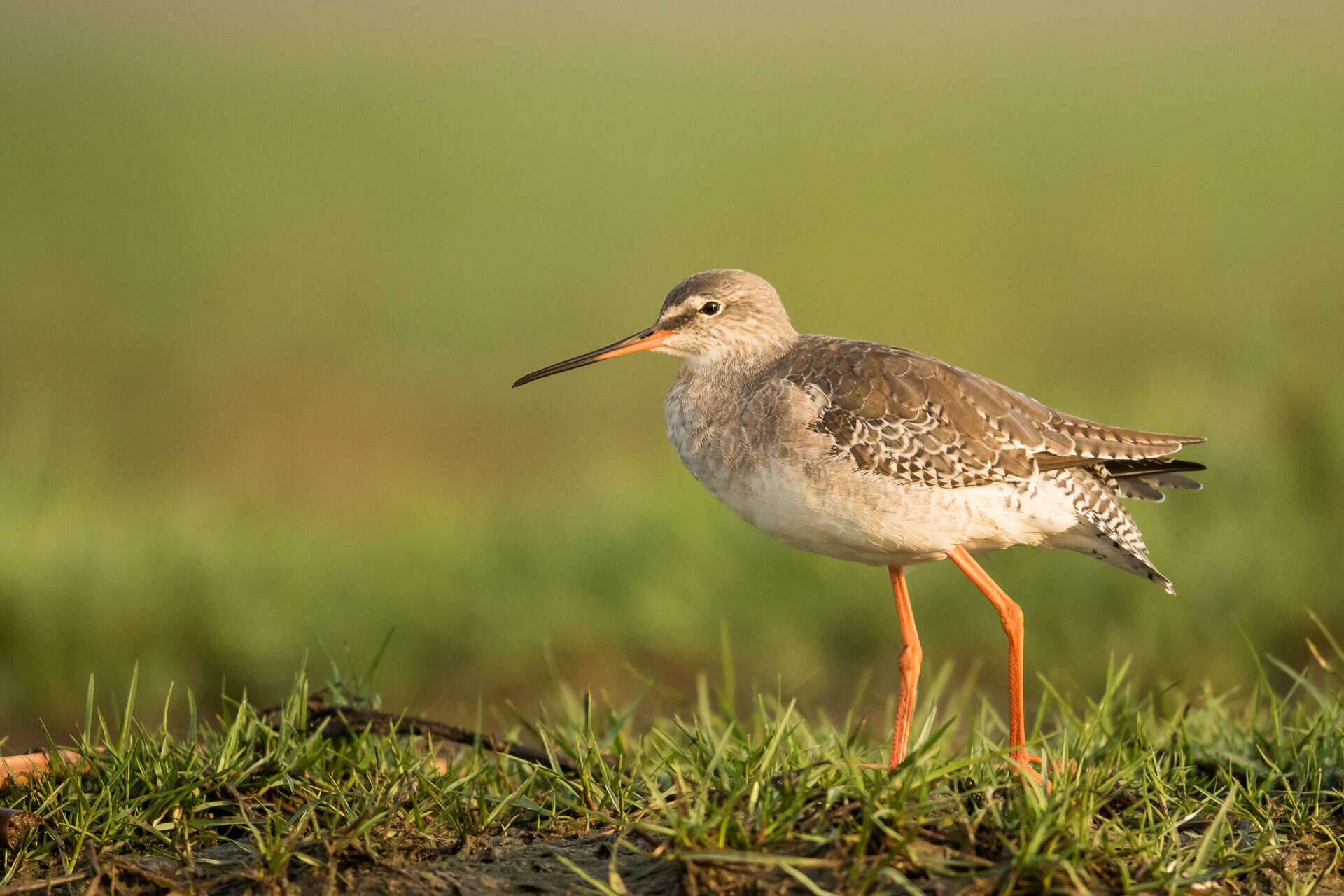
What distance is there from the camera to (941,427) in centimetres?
461

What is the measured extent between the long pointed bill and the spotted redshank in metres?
0.01

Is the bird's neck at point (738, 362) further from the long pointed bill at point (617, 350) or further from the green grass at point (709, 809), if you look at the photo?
the green grass at point (709, 809)

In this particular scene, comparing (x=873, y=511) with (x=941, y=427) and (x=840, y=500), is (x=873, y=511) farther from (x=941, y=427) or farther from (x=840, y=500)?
(x=941, y=427)

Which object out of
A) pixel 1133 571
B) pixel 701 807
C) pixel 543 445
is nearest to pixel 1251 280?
pixel 543 445

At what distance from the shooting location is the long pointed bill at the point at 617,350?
4.97m

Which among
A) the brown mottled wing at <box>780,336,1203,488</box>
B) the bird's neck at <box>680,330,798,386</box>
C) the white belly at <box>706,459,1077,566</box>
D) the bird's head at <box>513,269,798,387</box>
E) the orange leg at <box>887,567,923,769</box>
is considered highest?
the bird's head at <box>513,269,798,387</box>

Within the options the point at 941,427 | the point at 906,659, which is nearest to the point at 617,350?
the point at 941,427

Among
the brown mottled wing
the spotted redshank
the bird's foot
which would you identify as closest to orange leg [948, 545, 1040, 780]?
the spotted redshank

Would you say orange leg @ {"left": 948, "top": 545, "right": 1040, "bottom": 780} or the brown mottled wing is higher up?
the brown mottled wing

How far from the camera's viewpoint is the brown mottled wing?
455cm

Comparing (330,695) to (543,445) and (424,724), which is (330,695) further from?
(543,445)

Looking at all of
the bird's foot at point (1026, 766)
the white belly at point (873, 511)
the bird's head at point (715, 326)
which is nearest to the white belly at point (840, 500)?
the white belly at point (873, 511)

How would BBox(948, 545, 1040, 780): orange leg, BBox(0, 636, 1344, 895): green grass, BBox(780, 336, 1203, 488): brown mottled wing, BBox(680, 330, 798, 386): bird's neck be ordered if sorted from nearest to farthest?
BBox(0, 636, 1344, 895): green grass < BBox(948, 545, 1040, 780): orange leg < BBox(780, 336, 1203, 488): brown mottled wing < BBox(680, 330, 798, 386): bird's neck

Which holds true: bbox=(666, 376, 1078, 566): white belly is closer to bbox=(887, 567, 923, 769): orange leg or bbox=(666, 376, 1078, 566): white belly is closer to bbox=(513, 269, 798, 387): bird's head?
bbox=(887, 567, 923, 769): orange leg
